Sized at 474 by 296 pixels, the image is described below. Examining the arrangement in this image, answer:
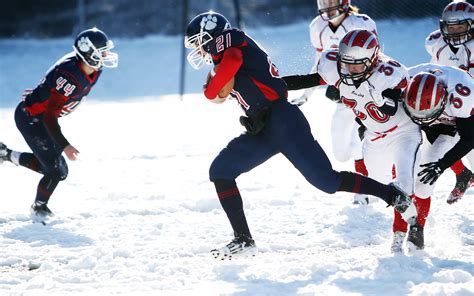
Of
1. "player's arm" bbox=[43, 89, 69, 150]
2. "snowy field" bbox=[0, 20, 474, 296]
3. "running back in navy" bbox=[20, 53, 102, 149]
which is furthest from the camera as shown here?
"running back in navy" bbox=[20, 53, 102, 149]

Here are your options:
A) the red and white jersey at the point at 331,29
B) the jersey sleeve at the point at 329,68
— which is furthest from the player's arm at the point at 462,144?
the red and white jersey at the point at 331,29

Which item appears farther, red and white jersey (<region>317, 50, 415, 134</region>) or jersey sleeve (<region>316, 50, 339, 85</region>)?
jersey sleeve (<region>316, 50, 339, 85</region>)

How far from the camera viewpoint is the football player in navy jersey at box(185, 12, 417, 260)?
4395 mm

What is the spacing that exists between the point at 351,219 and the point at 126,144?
4239mm

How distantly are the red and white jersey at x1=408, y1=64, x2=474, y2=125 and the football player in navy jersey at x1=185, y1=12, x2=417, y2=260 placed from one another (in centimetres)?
58

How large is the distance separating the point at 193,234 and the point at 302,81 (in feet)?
4.29

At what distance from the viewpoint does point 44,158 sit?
18.9 feet

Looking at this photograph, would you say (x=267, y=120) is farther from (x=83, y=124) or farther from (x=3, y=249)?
(x=83, y=124)

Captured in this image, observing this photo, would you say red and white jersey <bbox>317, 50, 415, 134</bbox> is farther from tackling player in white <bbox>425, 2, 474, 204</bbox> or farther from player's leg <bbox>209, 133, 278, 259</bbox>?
tackling player in white <bbox>425, 2, 474, 204</bbox>

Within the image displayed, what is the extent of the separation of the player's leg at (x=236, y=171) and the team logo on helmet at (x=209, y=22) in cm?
67

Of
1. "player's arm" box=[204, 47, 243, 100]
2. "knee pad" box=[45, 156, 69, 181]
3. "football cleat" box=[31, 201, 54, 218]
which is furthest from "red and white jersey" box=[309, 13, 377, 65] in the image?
"football cleat" box=[31, 201, 54, 218]

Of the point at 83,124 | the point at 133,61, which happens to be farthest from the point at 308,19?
the point at 83,124

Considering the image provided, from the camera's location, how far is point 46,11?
17766 mm

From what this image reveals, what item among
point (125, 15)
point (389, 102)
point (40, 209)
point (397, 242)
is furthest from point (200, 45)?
point (125, 15)
